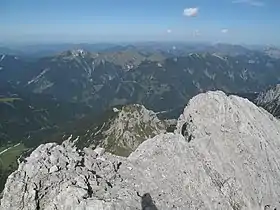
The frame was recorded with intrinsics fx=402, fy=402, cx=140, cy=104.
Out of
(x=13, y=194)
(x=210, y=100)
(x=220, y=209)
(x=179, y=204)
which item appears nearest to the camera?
(x=13, y=194)

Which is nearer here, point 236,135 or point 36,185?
point 36,185

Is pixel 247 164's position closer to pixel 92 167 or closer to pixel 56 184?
pixel 92 167

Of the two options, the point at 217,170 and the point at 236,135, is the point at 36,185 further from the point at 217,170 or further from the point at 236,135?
the point at 236,135

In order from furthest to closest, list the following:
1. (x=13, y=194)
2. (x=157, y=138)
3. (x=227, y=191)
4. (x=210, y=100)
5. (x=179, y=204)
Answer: (x=210, y=100), (x=157, y=138), (x=227, y=191), (x=179, y=204), (x=13, y=194)

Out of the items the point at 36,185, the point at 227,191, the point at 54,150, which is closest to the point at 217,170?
the point at 227,191

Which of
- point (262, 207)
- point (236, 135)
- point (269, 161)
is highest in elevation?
point (236, 135)

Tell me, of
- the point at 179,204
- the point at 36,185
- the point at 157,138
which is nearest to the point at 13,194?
the point at 36,185

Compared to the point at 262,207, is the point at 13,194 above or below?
above
